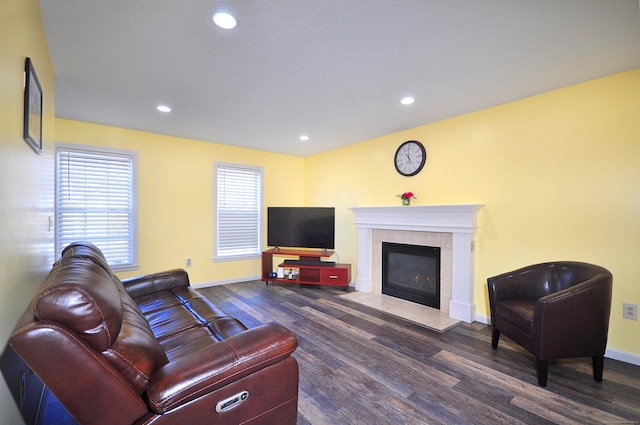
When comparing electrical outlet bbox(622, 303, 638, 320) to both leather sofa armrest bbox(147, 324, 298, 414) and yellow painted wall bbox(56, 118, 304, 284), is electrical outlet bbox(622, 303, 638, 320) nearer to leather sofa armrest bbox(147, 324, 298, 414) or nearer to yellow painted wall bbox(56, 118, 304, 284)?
leather sofa armrest bbox(147, 324, 298, 414)

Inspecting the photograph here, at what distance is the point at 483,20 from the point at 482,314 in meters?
2.98

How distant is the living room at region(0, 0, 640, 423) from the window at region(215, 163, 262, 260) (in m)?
0.16

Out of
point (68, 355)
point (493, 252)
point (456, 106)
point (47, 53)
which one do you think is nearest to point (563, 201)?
point (493, 252)

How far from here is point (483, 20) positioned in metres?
1.78

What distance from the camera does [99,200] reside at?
3900mm

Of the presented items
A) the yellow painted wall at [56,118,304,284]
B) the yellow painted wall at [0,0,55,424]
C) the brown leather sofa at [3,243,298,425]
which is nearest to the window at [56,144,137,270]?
the yellow painted wall at [56,118,304,284]

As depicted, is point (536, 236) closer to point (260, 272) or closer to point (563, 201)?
point (563, 201)

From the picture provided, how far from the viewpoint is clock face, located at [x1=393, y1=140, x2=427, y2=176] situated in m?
3.88

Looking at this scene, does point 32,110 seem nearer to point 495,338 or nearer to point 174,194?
point 174,194

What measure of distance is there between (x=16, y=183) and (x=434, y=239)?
3873 mm

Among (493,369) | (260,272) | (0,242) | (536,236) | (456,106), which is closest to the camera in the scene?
(0,242)

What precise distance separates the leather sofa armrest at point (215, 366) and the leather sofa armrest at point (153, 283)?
5.91 ft

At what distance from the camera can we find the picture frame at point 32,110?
4.66 ft

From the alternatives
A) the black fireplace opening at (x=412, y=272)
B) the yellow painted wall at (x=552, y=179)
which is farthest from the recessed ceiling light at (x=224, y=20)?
the black fireplace opening at (x=412, y=272)
